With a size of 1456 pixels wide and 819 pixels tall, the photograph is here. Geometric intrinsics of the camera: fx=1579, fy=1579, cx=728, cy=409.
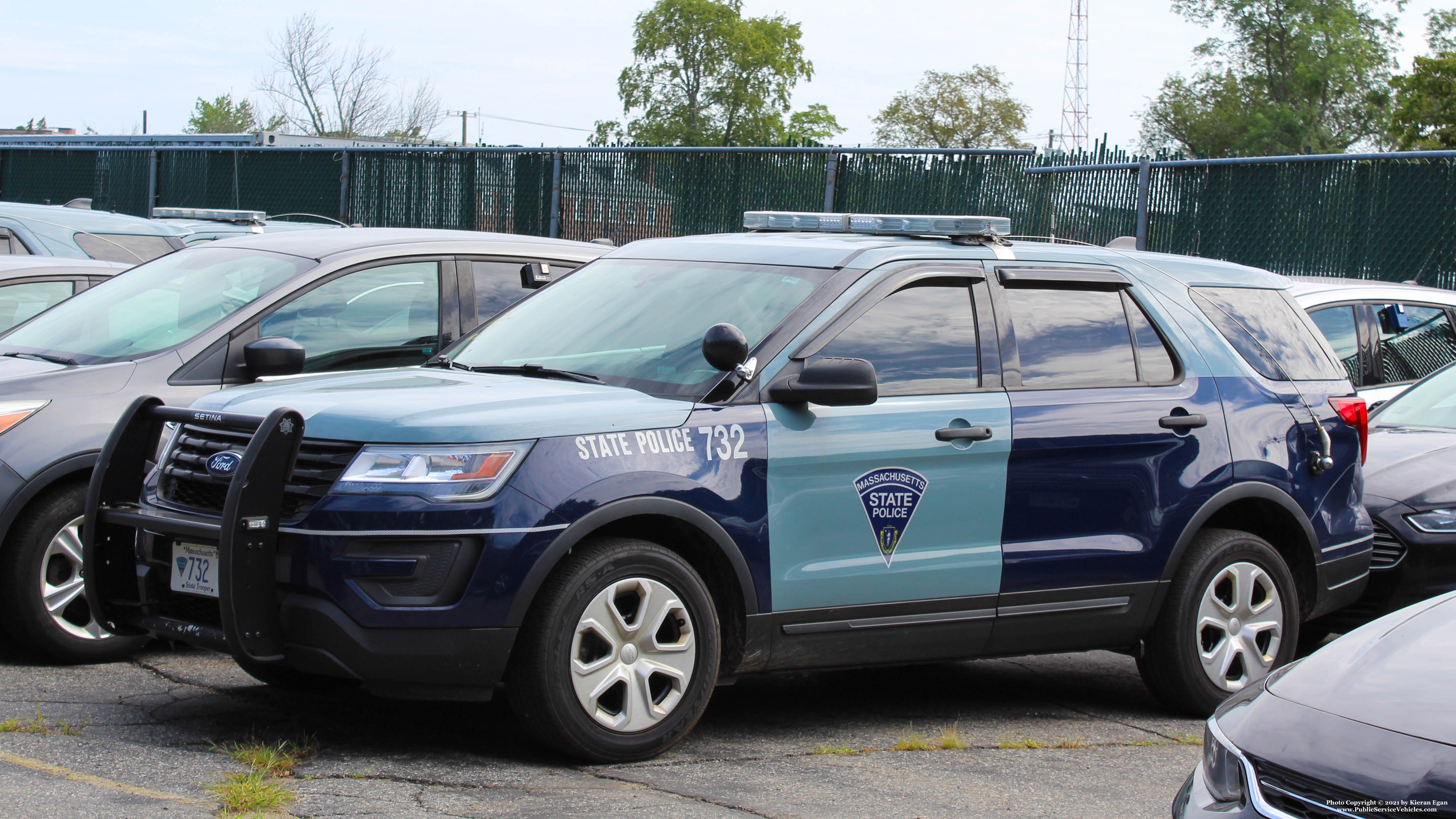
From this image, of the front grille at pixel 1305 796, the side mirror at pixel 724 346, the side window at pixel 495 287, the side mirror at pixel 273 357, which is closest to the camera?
the front grille at pixel 1305 796

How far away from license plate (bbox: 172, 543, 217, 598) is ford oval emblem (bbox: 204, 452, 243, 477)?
226 mm

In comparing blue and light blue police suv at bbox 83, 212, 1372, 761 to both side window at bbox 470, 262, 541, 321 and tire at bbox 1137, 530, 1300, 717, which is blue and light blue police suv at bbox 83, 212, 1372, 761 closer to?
tire at bbox 1137, 530, 1300, 717

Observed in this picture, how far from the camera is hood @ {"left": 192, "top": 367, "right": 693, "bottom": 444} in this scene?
4.70 metres

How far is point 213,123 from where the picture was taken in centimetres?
8838

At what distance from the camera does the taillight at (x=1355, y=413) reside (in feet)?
21.4

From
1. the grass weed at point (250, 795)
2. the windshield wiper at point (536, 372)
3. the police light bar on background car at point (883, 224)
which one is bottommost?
the grass weed at point (250, 795)

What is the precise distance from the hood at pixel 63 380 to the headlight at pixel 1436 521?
5493mm

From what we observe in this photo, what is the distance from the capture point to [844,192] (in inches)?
575

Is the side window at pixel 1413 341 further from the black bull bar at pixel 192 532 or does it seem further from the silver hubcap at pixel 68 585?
the silver hubcap at pixel 68 585

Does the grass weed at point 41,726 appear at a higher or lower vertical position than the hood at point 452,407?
lower

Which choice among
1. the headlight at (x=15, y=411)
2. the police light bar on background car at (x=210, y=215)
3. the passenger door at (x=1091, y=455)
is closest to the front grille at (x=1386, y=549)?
the passenger door at (x=1091, y=455)

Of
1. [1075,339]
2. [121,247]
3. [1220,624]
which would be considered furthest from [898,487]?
[121,247]

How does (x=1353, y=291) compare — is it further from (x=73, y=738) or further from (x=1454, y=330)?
(x=73, y=738)

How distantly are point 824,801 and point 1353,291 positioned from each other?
6.14 meters
